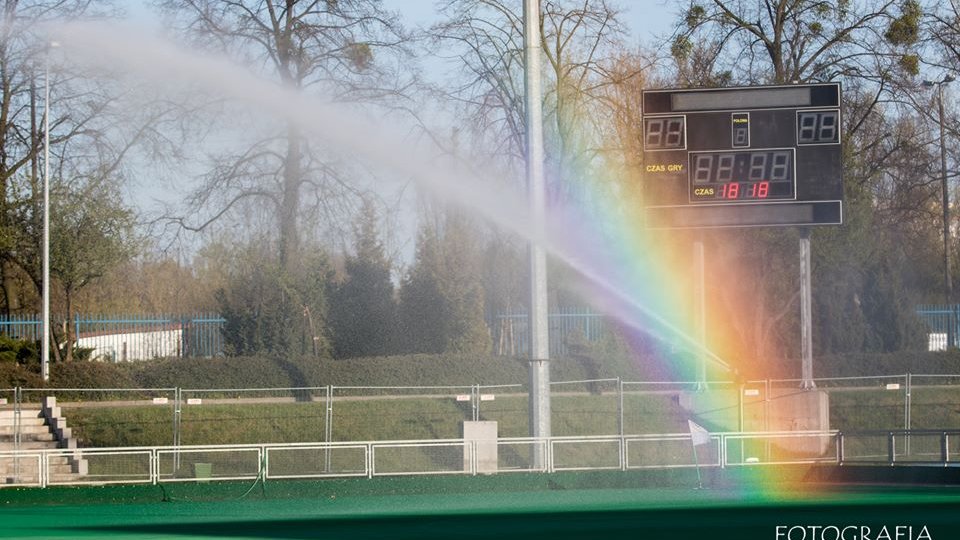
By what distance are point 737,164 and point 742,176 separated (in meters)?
0.24

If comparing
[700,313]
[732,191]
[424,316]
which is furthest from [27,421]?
[700,313]

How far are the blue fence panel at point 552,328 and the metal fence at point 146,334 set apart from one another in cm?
814

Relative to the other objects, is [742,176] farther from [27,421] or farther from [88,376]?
[88,376]

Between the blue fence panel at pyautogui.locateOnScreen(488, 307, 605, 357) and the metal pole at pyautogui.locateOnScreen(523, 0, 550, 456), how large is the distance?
17.3 m

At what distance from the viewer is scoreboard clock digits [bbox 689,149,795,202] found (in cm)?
2338

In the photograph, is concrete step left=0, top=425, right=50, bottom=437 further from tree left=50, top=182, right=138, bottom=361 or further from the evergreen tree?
the evergreen tree

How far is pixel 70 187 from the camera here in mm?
34969

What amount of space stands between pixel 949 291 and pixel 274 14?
28.8 metres

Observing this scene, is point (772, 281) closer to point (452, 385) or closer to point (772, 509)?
point (452, 385)

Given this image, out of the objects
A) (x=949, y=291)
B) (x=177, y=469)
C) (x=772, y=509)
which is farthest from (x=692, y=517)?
Result: (x=949, y=291)

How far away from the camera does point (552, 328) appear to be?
38.8m

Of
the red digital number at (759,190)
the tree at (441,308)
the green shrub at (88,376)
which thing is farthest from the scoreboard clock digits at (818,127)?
the green shrub at (88,376)

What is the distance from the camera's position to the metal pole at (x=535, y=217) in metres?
20.4

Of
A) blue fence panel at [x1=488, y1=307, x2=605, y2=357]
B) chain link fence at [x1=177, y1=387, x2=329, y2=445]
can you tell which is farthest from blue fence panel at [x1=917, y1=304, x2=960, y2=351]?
chain link fence at [x1=177, y1=387, x2=329, y2=445]
